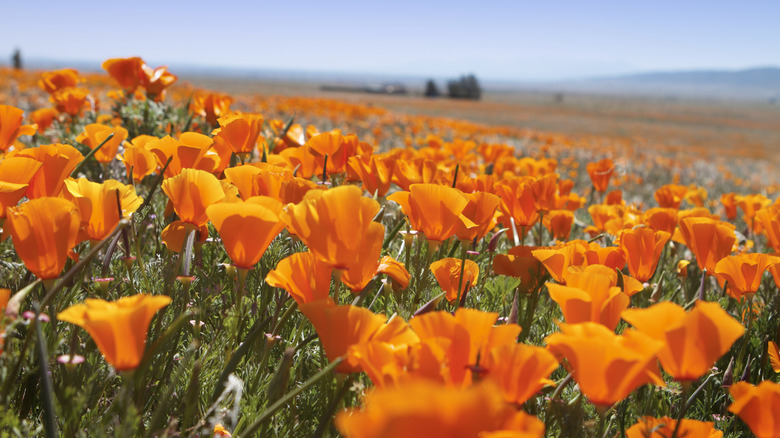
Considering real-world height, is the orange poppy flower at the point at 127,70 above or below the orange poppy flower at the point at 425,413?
above

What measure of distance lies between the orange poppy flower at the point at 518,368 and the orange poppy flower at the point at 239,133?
3.35ft

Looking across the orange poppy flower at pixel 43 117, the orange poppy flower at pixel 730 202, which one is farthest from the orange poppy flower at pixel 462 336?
the orange poppy flower at pixel 43 117

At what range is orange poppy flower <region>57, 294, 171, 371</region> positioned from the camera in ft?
2.17

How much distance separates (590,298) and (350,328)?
1.08ft

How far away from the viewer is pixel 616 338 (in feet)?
2.22

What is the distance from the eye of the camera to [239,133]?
4.99 ft

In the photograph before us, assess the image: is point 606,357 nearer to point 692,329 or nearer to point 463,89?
point 692,329

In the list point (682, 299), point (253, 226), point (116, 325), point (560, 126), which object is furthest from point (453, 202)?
point (560, 126)

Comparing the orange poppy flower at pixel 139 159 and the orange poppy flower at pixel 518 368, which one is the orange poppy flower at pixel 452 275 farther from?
the orange poppy flower at pixel 139 159

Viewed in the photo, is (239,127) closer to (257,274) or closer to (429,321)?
(257,274)

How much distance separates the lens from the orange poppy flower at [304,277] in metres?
0.87

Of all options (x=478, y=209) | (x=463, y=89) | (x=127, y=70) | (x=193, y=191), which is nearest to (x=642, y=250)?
(x=478, y=209)

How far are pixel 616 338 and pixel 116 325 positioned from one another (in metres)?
0.58

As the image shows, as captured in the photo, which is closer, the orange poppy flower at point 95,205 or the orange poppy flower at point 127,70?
the orange poppy flower at point 95,205
